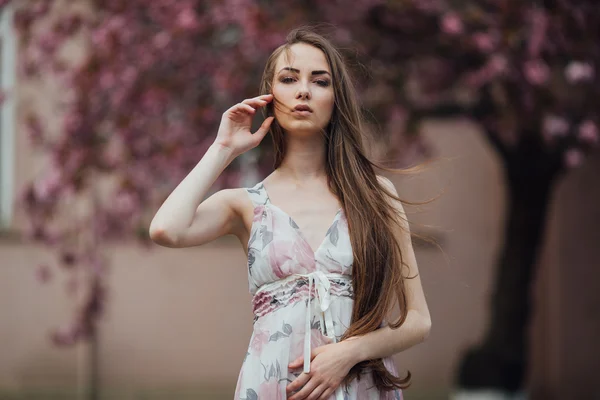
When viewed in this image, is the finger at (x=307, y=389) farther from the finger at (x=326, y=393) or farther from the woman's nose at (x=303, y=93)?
the woman's nose at (x=303, y=93)

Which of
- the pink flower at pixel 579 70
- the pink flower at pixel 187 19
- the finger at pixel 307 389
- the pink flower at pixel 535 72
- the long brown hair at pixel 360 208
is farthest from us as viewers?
the pink flower at pixel 187 19

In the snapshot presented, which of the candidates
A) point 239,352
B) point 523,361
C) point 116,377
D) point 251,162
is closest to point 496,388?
point 523,361

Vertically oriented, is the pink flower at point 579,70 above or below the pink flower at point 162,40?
below

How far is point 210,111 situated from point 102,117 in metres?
0.81

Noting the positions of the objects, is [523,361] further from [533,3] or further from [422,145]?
[533,3]

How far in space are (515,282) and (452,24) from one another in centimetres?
210

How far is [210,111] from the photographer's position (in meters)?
6.41

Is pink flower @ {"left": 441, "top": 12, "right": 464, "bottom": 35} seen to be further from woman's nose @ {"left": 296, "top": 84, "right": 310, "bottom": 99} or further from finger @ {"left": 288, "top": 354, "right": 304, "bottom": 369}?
finger @ {"left": 288, "top": 354, "right": 304, "bottom": 369}

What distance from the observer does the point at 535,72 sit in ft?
19.1

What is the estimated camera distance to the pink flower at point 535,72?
5.83 metres

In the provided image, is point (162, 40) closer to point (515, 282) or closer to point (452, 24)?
point (452, 24)

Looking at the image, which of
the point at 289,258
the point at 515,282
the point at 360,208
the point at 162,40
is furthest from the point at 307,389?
the point at 515,282

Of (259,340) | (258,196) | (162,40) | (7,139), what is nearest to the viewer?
(259,340)

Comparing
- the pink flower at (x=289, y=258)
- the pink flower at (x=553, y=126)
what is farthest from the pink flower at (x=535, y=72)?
the pink flower at (x=289, y=258)
